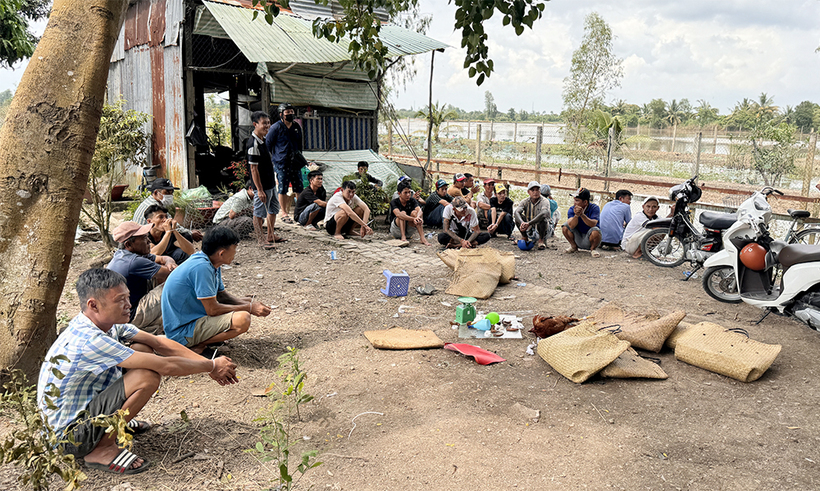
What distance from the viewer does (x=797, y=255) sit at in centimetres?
495

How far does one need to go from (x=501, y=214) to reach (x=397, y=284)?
136 inches

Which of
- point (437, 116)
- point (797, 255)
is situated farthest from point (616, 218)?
point (437, 116)

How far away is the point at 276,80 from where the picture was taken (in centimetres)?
1045

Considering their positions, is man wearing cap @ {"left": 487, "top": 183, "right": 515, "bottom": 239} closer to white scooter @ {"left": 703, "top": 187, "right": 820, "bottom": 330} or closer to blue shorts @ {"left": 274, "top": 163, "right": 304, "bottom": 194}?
blue shorts @ {"left": 274, "top": 163, "right": 304, "bottom": 194}

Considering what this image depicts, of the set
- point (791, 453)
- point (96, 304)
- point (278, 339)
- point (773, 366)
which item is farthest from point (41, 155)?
point (773, 366)

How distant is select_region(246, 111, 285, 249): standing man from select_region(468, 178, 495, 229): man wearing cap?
328 cm

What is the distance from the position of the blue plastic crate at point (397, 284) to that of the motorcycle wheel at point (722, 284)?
3.26m

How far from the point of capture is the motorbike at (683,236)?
6777mm

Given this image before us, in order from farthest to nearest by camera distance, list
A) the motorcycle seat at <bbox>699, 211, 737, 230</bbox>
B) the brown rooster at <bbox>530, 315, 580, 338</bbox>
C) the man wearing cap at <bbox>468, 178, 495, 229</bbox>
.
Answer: the man wearing cap at <bbox>468, 178, 495, 229</bbox> → the motorcycle seat at <bbox>699, 211, 737, 230</bbox> → the brown rooster at <bbox>530, 315, 580, 338</bbox>

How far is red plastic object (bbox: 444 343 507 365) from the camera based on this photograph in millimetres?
4227

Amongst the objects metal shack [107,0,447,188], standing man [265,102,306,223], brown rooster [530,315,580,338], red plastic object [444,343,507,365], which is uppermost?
→ metal shack [107,0,447,188]

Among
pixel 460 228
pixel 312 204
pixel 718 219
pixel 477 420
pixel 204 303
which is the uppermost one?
pixel 718 219

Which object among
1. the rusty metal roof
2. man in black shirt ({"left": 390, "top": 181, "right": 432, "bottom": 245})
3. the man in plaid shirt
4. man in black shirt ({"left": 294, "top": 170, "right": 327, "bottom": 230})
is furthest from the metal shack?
the man in plaid shirt

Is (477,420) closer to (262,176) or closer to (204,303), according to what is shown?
(204,303)
